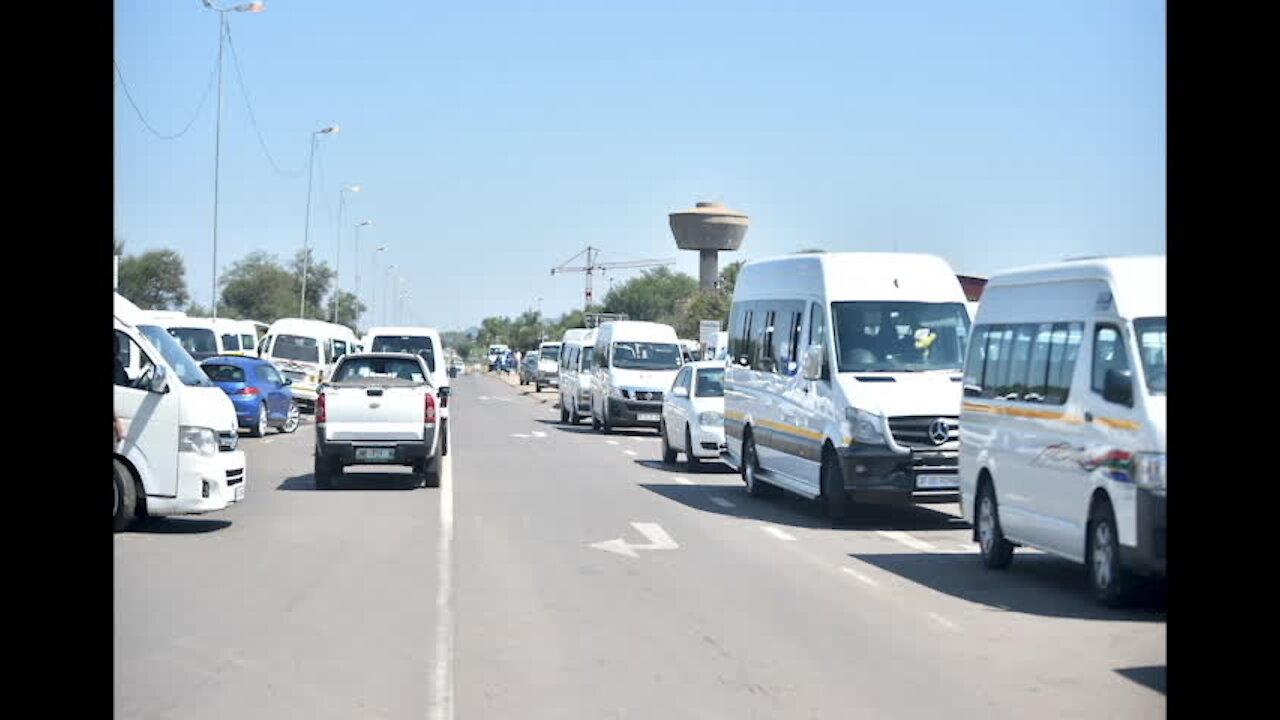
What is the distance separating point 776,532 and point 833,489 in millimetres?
967

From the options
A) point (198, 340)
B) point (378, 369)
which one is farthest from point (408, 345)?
point (198, 340)

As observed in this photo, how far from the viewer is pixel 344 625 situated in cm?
1091

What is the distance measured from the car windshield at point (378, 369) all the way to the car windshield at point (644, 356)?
15814 mm

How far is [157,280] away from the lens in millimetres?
61531

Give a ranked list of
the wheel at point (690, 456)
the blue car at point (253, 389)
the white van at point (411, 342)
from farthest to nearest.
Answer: the blue car at point (253, 389) < the white van at point (411, 342) < the wheel at point (690, 456)

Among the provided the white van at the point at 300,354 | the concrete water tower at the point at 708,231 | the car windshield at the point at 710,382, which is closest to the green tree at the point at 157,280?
the white van at the point at 300,354

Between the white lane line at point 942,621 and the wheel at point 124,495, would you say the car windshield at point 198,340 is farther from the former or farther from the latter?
the white lane line at point 942,621

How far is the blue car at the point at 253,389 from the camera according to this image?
33.1 metres

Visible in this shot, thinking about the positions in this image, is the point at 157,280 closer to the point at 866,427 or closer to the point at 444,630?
the point at 866,427

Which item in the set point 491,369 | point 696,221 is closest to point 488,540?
point 696,221
